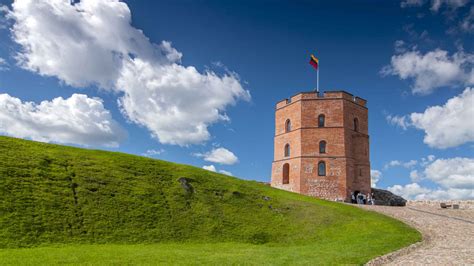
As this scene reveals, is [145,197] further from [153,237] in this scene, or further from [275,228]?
[275,228]

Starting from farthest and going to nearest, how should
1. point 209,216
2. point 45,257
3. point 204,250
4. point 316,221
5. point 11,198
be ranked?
point 316,221 < point 209,216 < point 11,198 < point 204,250 < point 45,257

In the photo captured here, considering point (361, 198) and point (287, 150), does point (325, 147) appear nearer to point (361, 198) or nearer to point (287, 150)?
point (287, 150)

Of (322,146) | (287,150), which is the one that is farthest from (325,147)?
(287,150)

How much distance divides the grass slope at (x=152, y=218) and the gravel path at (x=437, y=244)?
64 cm

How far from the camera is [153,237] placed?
16031mm

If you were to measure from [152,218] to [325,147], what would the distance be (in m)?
24.2

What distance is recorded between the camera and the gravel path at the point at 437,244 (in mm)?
11891

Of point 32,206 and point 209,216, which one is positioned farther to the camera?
point 209,216

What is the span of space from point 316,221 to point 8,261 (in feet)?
49.7

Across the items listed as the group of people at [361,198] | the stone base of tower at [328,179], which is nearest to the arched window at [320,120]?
the stone base of tower at [328,179]

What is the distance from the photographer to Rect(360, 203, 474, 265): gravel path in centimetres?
1189

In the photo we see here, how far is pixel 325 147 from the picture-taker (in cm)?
3753

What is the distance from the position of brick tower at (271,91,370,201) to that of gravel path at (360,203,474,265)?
12.2m

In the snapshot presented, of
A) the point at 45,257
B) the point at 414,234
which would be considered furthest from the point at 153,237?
the point at 414,234
